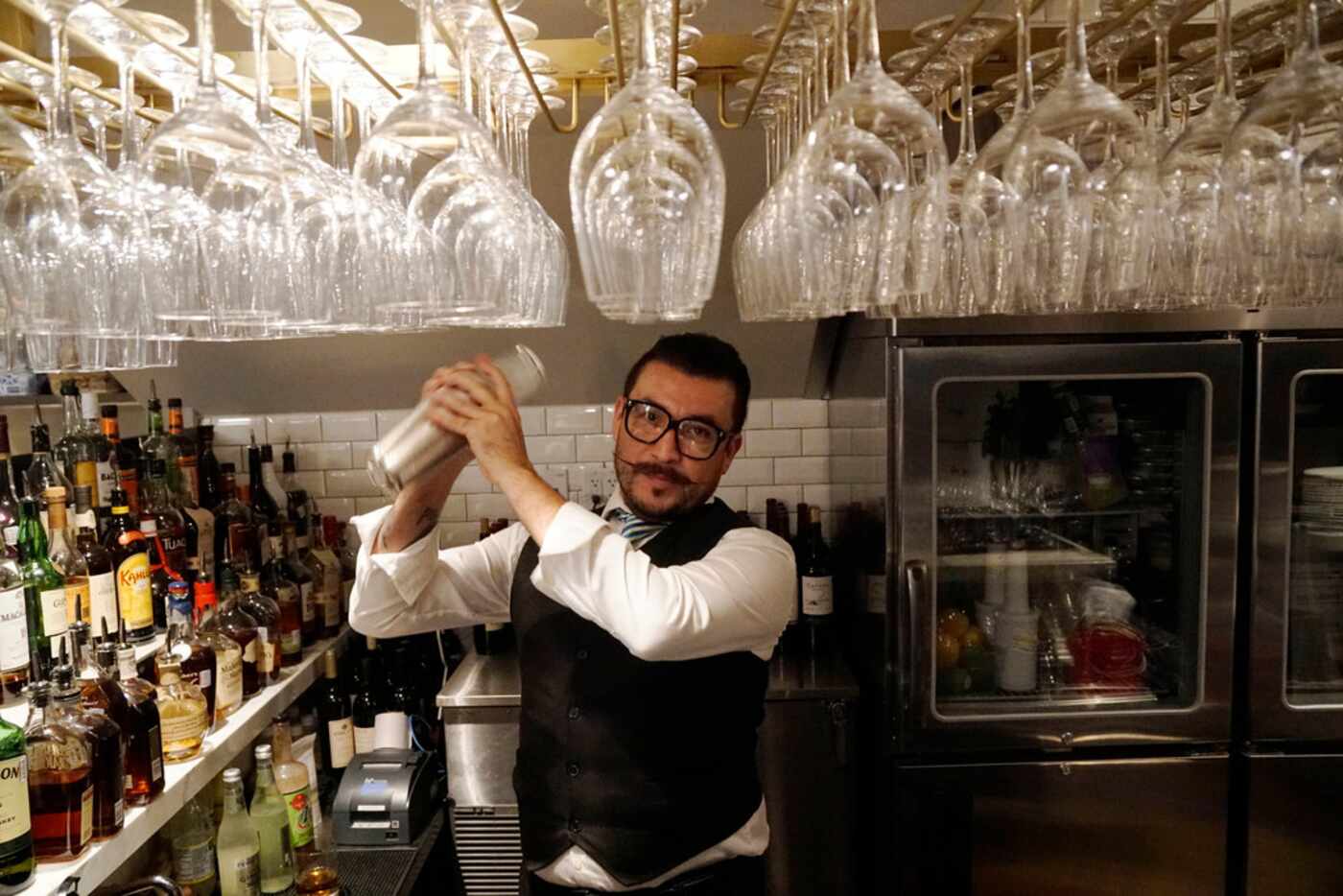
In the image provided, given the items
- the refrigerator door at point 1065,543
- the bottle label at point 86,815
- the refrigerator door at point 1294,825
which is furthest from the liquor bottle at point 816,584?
the bottle label at point 86,815

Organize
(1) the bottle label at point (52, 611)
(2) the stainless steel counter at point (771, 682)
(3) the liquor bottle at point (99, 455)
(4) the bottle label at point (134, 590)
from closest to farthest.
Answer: (1) the bottle label at point (52, 611) < (4) the bottle label at point (134, 590) < (3) the liquor bottle at point (99, 455) < (2) the stainless steel counter at point (771, 682)

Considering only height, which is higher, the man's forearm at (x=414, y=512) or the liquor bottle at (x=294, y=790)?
the man's forearm at (x=414, y=512)

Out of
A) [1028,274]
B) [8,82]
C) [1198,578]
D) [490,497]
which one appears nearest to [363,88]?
[8,82]

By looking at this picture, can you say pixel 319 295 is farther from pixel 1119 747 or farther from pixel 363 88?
pixel 1119 747

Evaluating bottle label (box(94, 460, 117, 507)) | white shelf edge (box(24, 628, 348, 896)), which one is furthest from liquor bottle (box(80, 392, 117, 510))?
white shelf edge (box(24, 628, 348, 896))

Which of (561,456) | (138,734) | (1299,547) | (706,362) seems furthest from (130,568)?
(1299,547)

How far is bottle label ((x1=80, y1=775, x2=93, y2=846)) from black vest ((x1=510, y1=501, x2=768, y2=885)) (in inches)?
26.5

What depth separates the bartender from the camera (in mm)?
1571

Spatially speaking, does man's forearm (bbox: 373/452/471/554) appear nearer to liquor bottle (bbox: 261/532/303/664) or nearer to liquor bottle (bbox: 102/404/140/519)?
liquor bottle (bbox: 102/404/140/519)

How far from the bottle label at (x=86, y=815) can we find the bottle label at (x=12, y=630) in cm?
27

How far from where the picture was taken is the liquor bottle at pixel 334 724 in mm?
2330

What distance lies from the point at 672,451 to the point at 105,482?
113 centimetres

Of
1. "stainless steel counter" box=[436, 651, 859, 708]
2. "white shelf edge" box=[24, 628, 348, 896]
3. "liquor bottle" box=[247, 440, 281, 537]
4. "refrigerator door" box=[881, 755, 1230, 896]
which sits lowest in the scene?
"refrigerator door" box=[881, 755, 1230, 896]

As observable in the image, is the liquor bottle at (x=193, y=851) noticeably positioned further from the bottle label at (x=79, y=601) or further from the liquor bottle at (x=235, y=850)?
the bottle label at (x=79, y=601)
